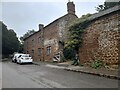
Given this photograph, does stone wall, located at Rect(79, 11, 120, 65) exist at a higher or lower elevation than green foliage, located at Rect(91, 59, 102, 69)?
higher

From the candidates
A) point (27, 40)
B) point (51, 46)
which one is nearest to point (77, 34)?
point (51, 46)

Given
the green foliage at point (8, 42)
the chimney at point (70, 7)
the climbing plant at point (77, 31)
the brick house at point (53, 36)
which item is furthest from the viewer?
the green foliage at point (8, 42)

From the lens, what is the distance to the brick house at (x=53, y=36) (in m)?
29.3

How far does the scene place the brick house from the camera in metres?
29.3

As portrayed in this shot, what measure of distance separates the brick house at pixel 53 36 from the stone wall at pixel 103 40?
7.55 meters

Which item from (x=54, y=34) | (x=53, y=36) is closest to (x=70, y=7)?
(x=54, y=34)

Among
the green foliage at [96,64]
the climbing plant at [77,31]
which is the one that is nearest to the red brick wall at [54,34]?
the climbing plant at [77,31]

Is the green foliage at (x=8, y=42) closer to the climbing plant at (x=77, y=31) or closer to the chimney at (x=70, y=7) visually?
the chimney at (x=70, y=7)

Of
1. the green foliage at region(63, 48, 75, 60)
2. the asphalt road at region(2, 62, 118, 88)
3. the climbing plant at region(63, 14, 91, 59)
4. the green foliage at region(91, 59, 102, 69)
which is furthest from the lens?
the green foliage at region(63, 48, 75, 60)

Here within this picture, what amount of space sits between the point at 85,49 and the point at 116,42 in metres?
4.16

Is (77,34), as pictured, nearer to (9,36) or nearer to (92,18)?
(92,18)

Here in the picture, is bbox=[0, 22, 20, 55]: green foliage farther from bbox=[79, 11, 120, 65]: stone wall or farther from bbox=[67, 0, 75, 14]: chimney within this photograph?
bbox=[79, 11, 120, 65]: stone wall

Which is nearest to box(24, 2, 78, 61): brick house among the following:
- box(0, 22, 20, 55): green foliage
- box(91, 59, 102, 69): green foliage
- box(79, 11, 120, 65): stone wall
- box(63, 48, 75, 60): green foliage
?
box(63, 48, 75, 60): green foliage

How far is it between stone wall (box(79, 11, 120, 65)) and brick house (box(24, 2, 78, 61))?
7555 millimetres
